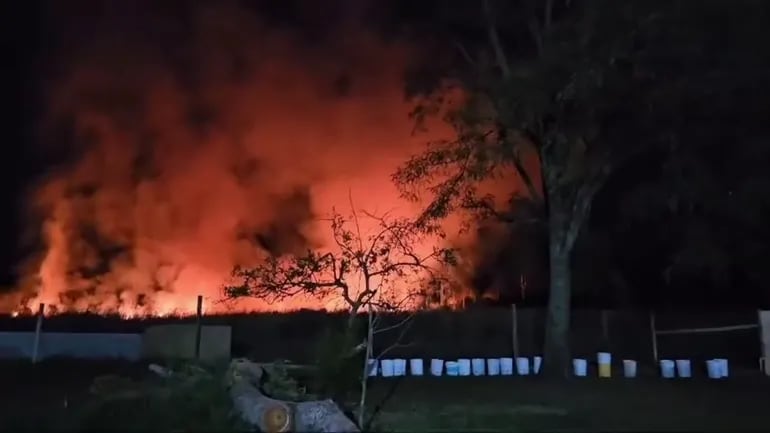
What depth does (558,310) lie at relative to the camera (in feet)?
67.8

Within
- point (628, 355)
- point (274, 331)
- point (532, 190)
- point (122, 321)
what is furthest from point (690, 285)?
point (122, 321)

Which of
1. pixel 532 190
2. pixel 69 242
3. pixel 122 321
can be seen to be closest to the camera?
pixel 532 190

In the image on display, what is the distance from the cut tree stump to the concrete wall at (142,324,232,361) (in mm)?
8044

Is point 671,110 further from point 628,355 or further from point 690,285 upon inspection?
point 690,285

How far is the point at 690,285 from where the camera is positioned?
26.0 metres

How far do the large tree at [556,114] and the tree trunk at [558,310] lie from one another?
3cm

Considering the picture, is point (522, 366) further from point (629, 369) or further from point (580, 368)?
point (629, 369)

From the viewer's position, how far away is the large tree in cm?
1728

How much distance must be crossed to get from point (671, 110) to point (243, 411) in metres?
12.1

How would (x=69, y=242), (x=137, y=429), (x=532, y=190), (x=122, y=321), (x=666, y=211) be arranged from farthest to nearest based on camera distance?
(x=69, y=242)
(x=122, y=321)
(x=666, y=211)
(x=532, y=190)
(x=137, y=429)

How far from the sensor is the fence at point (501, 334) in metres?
22.4

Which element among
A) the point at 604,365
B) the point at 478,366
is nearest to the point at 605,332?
the point at 604,365

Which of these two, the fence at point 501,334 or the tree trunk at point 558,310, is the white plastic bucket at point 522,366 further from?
the fence at point 501,334

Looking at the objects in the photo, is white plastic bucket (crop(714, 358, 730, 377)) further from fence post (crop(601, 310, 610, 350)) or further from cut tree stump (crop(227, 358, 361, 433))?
cut tree stump (crop(227, 358, 361, 433))
